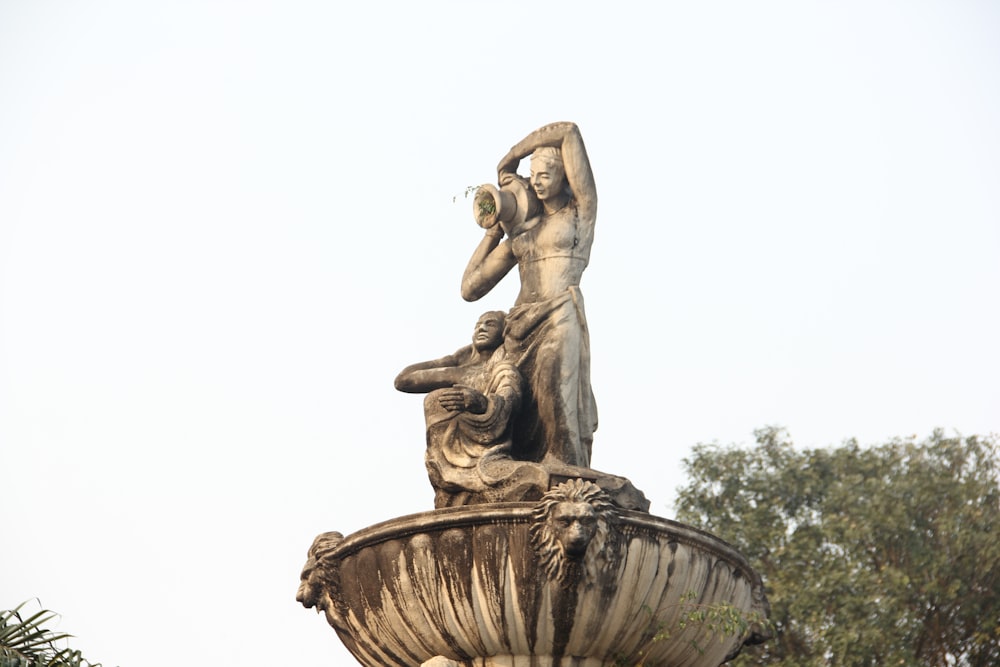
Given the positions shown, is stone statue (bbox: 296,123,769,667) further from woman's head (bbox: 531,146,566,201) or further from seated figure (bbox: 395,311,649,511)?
woman's head (bbox: 531,146,566,201)

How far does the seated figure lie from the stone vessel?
1.56ft

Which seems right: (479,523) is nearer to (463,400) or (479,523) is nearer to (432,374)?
(463,400)

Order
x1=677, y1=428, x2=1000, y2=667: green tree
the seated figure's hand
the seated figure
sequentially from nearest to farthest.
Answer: the seated figure
the seated figure's hand
x1=677, y1=428, x2=1000, y2=667: green tree

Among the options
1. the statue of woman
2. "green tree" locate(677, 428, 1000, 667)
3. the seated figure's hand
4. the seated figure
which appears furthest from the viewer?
"green tree" locate(677, 428, 1000, 667)

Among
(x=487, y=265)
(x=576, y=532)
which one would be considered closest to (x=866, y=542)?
(x=487, y=265)

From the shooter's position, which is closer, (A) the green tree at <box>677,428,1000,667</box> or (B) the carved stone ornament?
(B) the carved stone ornament

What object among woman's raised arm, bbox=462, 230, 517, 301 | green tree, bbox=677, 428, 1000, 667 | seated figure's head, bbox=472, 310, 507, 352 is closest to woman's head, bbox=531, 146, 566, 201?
woman's raised arm, bbox=462, 230, 517, 301

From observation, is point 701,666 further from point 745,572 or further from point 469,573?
point 469,573

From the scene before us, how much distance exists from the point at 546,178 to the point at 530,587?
2864mm

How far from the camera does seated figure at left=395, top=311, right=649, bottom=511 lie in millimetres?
8125

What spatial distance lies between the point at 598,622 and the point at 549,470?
0.88 m

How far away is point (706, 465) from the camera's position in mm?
23844

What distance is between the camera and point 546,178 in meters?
9.36

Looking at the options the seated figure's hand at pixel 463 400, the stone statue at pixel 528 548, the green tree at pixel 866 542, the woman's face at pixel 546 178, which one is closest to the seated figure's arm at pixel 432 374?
the stone statue at pixel 528 548
